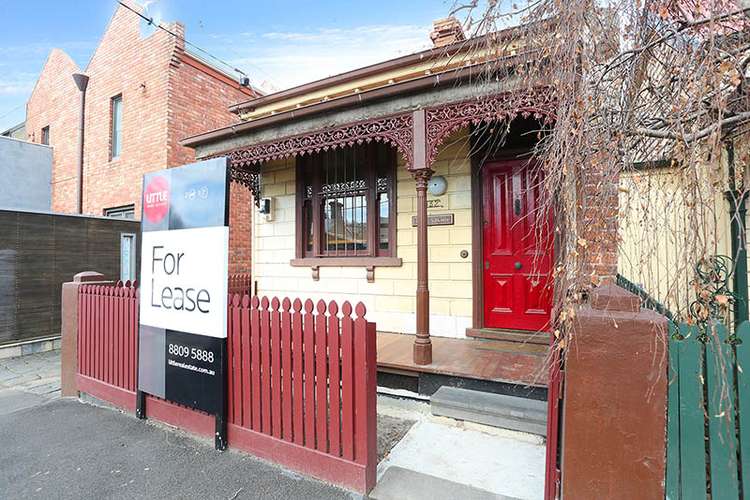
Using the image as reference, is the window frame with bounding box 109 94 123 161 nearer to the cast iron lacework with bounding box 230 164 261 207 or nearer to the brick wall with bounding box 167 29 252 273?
the brick wall with bounding box 167 29 252 273

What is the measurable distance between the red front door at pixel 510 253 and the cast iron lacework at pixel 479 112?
123 centimetres

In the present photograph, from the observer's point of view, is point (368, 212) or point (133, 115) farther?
point (133, 115)

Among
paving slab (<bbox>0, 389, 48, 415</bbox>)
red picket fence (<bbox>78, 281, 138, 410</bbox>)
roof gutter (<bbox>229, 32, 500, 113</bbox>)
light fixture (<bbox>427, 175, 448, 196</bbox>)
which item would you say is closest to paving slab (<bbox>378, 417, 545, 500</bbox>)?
red picket fence (<bbox>78, 281, 138, 410</bbox>)

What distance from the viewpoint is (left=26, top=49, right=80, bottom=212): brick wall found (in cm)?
1059

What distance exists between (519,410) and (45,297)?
7.77 m

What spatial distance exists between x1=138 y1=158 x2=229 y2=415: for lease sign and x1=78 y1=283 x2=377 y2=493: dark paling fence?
164mm

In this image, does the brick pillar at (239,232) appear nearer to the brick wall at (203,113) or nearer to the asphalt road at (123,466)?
the brick wall at (203,113)

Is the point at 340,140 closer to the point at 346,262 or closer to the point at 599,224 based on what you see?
the point at 346,262

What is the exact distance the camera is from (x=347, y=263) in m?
5.79

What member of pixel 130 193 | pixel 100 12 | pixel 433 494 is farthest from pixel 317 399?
pixel 100 12

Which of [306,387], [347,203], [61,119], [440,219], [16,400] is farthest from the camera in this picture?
[61,119]

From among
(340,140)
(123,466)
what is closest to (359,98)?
(340,140)

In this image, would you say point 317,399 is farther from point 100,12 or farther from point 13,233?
point 100,12

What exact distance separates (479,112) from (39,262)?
750cm
